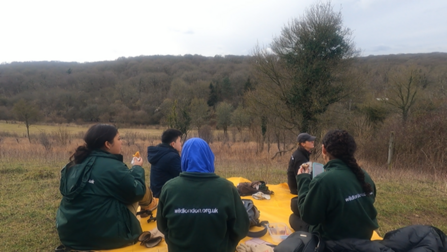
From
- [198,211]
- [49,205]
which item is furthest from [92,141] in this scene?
[49,205]

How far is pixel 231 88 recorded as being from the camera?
58438 mm

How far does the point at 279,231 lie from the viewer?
3.81m

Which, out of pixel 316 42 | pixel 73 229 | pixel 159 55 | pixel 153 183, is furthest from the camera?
pixel 159 55

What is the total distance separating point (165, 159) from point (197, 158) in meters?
2.14

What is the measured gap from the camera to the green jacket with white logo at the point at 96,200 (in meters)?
2.84

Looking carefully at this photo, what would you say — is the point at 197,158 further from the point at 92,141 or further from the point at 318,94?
the point at 318,94

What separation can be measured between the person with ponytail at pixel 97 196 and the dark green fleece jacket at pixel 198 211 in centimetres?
89

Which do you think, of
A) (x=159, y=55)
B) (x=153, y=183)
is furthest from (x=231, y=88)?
(x=159, y=55)

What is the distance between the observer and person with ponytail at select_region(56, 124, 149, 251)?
2840 mm

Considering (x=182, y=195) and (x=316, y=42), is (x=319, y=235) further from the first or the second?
(x=316, y=42)

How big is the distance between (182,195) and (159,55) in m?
131

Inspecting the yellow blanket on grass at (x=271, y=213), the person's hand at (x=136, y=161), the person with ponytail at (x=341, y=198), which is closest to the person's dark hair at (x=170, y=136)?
the person's hand at (x=136, y=161)

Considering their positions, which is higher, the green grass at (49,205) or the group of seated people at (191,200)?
the group of seated people at (191,200)

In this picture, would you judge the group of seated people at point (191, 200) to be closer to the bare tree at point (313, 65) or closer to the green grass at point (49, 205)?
the green grass at point (49, 205)
